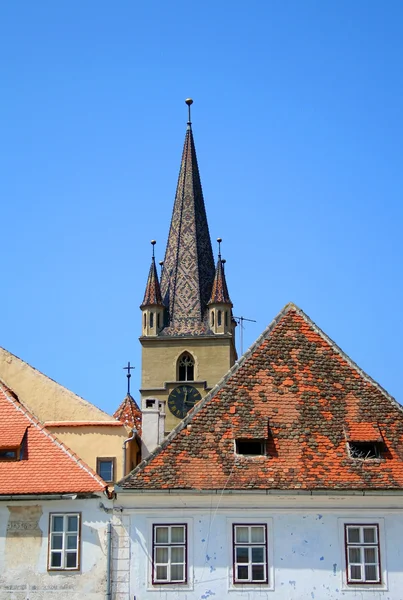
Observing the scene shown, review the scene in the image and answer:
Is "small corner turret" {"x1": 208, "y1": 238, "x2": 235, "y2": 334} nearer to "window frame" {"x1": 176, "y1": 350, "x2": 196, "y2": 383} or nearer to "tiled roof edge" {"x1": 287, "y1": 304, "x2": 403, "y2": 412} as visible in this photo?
"window frame" {"x1": 176, "y1": 350, "x2": 196, "y2": 383}

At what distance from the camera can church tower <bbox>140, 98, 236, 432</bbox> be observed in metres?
62.3

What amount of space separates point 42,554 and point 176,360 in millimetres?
40042

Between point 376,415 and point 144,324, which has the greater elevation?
point 144,324

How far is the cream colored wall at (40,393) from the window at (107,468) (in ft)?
7.09

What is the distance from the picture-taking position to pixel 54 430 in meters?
28.6

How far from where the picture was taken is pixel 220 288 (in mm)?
66688

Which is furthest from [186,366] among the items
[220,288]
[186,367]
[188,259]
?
[188,259]

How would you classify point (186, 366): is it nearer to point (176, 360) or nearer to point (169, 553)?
point (176, 360)

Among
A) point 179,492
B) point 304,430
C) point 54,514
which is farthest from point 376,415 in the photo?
point 54,514

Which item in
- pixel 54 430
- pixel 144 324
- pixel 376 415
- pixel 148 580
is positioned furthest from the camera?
pixel 144 324

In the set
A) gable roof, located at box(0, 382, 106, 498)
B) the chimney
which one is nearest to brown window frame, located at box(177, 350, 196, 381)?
the chimney

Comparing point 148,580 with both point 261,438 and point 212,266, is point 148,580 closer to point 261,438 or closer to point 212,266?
→ point 261,438

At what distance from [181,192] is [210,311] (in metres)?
10.2

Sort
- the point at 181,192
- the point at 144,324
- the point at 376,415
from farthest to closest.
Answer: the point at 181,192
the point at 144,324
the point at 376,415
